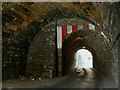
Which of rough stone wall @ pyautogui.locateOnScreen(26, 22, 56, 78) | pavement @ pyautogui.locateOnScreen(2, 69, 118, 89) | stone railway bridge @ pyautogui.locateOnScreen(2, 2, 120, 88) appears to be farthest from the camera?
rough stone wall @ pyautogui.locateOnScreen(26, 22, 56, 78)

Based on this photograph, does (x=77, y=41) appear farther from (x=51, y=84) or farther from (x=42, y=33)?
(x=51, y=84)

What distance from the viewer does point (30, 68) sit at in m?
15.4

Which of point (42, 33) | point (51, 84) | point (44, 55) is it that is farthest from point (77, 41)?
point (51, 84)

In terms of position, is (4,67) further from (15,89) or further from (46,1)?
(46,1)

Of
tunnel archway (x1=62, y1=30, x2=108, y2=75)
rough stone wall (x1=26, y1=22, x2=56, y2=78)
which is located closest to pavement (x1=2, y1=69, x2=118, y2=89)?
rough stone wall (x1=26, y1=22, x2=56, y2=78)

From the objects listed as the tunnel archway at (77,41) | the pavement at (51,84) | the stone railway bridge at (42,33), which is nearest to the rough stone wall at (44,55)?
the stone railway bridge at (42,33)

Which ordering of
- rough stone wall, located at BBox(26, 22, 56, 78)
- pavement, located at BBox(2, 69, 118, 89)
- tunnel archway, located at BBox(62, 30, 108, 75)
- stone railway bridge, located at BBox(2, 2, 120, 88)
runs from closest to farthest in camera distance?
stone railway bridge, located at BBox(2, 2, 120, 88)
pavement, located at BBox(2, 69, 118, 89)
rough stone wall, located at BBox(26, 22, 56, 78)
tunnel archway, located at BBox(62, 30, 108, 75)

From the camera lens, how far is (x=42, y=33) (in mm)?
15438

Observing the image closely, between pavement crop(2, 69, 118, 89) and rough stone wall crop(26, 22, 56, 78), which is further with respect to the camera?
rough stone wall crop(26, 22, 56, 78)

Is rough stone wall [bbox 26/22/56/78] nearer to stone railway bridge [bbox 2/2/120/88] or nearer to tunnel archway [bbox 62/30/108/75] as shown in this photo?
stone railway bridge [bbox 2/2/120/88]

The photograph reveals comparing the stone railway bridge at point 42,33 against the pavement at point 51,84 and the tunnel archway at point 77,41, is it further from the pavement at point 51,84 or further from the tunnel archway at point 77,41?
the tunnel archway at point 77,41

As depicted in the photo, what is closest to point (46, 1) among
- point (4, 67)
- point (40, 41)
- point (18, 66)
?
point (4, 67)

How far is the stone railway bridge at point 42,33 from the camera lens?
29.4 ft

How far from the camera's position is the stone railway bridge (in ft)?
29.4
